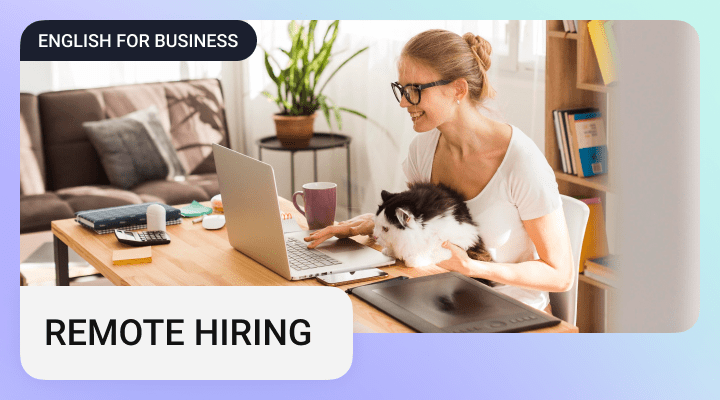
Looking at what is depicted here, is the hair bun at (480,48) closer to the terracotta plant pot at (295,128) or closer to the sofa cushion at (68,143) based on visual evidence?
the terracotta plant pot at (295,128)

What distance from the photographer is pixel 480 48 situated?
3.71ft

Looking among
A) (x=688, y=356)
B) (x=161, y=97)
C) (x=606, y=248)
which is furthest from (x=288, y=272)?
(x=161, y=97)

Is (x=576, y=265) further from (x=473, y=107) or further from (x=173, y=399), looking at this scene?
(x=173, y=399)

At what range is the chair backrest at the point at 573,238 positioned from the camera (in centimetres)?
117

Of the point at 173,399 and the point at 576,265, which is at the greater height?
the point at 576,265

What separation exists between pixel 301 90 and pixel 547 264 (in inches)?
23.4

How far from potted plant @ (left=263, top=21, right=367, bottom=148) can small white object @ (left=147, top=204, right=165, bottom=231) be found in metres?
0.28

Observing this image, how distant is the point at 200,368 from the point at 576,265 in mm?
664

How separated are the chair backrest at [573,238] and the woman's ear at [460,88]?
10.0 inches

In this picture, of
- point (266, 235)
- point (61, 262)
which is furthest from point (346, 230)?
point (61, 262)

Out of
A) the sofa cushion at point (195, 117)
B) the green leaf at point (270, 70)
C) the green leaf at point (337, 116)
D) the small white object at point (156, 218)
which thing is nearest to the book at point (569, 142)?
the green leaf at point (337, 116)

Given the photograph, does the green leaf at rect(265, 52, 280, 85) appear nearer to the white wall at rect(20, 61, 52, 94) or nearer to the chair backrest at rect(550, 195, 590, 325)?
the white wall at rect(20, 61, 52, 94)

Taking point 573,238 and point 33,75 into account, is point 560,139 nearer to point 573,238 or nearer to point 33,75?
point 573,238

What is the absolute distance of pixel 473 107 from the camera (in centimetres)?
119
